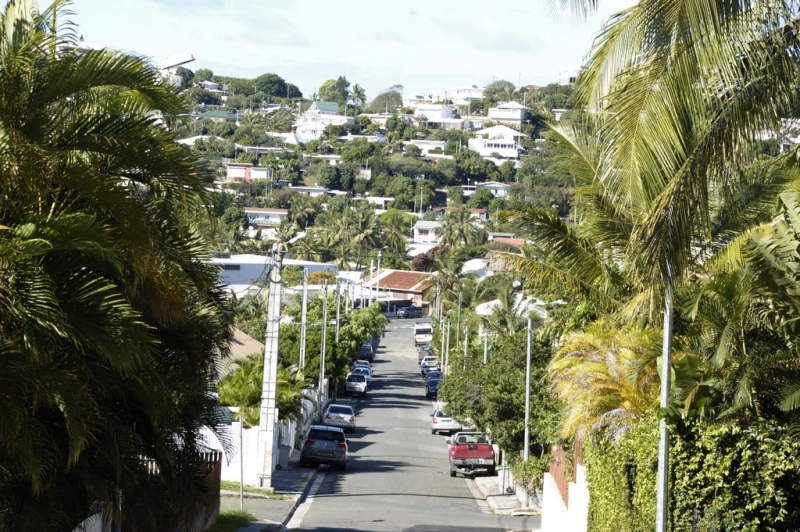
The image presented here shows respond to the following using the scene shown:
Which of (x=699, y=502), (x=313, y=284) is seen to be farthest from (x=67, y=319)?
(x=313, y=284)

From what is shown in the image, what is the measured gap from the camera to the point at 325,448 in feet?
115

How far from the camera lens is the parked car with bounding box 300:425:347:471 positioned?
115ft

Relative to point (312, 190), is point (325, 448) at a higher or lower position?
lower

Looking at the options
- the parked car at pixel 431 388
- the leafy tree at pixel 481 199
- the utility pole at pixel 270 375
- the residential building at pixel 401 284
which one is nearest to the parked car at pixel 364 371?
the parked car at pixel 431 388

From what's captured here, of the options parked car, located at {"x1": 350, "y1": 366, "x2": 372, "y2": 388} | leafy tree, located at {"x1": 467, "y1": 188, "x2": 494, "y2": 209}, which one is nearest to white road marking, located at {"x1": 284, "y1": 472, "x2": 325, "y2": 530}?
parked car, located at {"x1": 350, "y1": 366, "x2": 372, "y2": 388}

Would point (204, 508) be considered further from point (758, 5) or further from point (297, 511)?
point (758, 5)

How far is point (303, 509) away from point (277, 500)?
132 cm

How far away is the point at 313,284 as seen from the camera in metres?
94.5

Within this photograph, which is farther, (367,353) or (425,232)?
(425,232)

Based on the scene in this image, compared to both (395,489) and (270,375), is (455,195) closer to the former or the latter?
(395,489)

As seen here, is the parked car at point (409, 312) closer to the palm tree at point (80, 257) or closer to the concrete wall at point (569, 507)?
the concrete wall at point (569, 507)

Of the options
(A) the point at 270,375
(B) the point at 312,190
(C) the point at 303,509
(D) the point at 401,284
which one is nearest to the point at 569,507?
(C) the point at 303,509

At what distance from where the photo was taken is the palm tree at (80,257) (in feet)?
28.6

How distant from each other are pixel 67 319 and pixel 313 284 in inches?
3373
